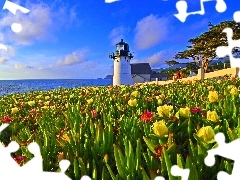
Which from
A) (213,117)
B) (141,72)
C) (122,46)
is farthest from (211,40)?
(213,117)

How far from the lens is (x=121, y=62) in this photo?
3503 centimetres

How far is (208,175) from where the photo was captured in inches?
48.1

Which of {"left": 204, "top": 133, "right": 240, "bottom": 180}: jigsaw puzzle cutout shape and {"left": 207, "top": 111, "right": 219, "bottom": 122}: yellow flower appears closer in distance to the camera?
{"left": 204, "top": 133, "right": 240, "bottom": 180}: jigsaw puzzle cutout shape

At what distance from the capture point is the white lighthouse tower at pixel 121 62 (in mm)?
34938

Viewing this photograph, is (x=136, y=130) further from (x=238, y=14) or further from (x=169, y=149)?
(x=238, y=14)

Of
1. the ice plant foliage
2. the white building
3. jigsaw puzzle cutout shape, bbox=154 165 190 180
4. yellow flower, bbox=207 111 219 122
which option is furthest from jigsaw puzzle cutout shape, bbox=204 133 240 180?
the white building

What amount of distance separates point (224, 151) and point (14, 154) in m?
1.11

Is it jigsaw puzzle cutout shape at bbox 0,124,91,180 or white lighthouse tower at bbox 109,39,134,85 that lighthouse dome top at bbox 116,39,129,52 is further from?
jigsaw puzzle cutout shape at bbox 0,124,91,180

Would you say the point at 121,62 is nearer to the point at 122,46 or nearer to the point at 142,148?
the point at 122,46

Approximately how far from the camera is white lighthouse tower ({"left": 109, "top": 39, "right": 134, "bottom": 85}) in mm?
34938

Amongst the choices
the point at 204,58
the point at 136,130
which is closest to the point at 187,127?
the point at 136,130

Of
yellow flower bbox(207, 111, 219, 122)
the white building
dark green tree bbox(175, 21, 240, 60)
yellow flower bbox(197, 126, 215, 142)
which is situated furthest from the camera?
the white building

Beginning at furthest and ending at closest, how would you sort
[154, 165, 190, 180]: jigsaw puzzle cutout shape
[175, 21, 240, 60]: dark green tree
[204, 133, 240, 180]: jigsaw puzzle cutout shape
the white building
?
the white building < [175, 21, 240, 60]: dark green tree < [204, 133, 240, 180]: jigsaw puzzle cutout shape < [154, 165, 190, 180]: jigsaw puzzle cutout shape

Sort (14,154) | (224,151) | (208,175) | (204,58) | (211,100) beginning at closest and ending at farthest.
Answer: (224,151), (208,175), (14,154), (211,100), (204,58)
